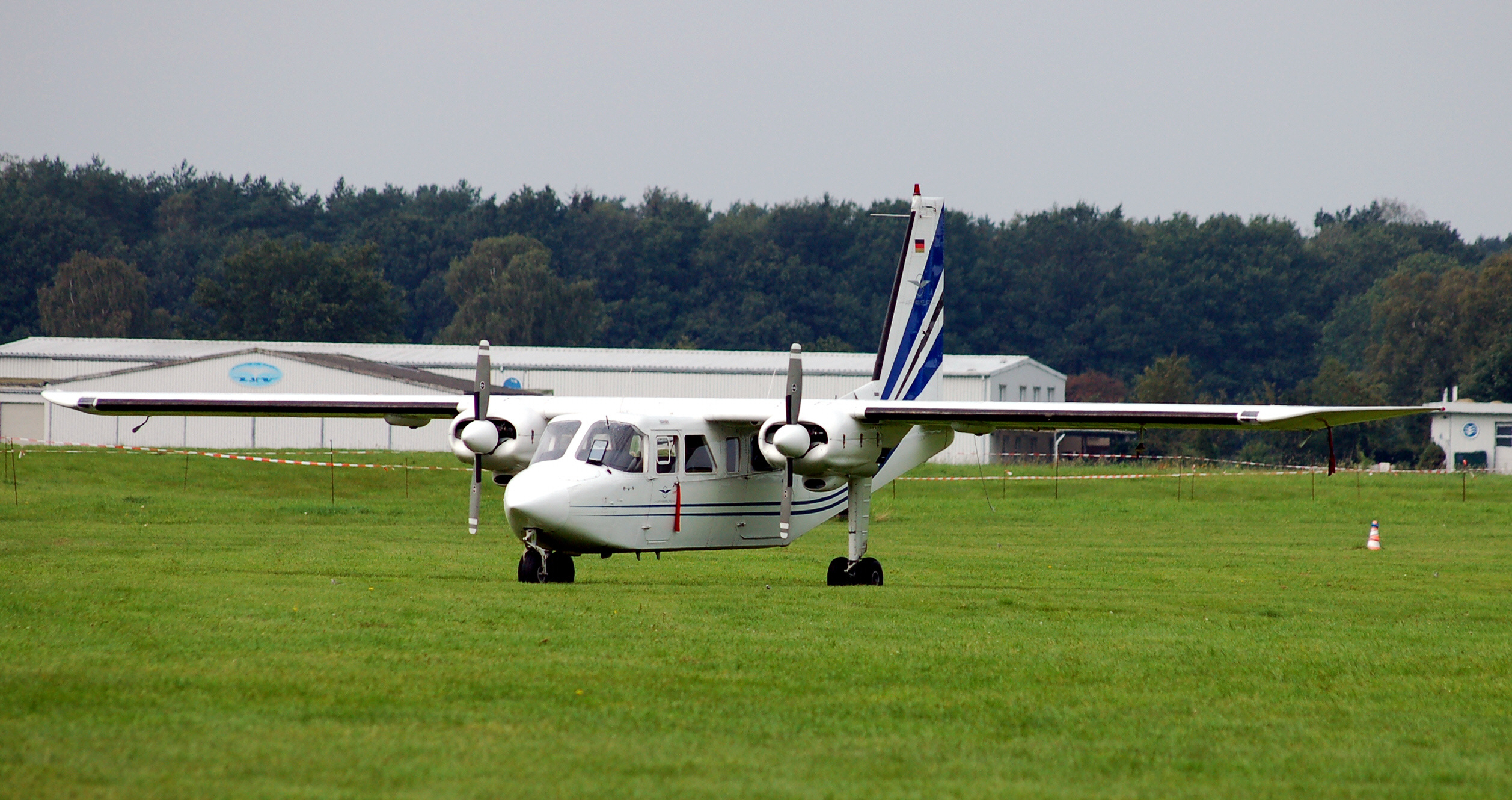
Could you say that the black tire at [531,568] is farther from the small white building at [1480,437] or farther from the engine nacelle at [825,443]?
the small white building at [1480,437]

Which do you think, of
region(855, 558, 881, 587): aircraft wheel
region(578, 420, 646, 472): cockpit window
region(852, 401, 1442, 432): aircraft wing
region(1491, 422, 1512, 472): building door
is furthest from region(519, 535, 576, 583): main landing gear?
region(1491, 422, 1512, 472): building door

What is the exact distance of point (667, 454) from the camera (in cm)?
2034

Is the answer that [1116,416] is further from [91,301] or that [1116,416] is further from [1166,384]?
[91,301]

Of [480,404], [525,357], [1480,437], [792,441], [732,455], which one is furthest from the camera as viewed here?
[525,357]

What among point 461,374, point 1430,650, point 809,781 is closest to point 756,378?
point 461,374

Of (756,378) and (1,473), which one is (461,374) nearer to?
(756,378)

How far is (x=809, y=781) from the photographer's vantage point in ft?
28.3

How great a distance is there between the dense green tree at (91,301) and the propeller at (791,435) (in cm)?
9344

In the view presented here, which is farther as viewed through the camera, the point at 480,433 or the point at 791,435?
the point at 480,433

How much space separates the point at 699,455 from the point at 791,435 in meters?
1.50

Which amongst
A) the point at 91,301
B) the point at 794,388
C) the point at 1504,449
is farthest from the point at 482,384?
the point at 91,301

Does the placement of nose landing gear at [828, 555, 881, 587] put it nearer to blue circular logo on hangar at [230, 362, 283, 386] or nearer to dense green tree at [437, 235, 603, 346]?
blue circular logo on hangar at [230, 362, 283, 386]

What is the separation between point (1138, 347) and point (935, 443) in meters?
86.4

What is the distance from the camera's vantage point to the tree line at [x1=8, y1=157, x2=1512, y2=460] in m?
99.1
